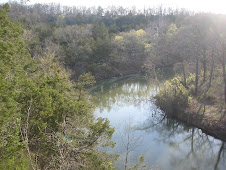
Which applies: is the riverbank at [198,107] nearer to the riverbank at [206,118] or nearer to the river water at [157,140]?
the riverbank at [206,118]

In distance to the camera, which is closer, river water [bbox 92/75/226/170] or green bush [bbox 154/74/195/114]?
river water [bbox 92/75/226/170]

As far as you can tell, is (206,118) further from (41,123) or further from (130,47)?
(130,47)

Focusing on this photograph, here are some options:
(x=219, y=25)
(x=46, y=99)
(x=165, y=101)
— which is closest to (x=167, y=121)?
(x=165, y=101)

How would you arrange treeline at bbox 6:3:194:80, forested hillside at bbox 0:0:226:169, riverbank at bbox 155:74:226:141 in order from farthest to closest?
1. treeline at bbox 6:3:194:80
2. riverbank at bbox 155:74:226:141
3. forested hillside at bbox 0:0:226:169

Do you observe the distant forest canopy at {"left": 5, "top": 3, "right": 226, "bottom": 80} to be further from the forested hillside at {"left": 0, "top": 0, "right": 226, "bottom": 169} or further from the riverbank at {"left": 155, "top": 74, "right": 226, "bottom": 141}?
the riverbank at {"left": 155, "top": 74, "right": 226, "bottom": 141}

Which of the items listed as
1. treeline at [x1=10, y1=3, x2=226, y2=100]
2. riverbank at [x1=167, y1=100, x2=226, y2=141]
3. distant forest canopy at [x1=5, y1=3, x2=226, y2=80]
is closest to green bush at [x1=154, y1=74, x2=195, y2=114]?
riverbank at [x1=167, y1=100, x2=226, y2=141]

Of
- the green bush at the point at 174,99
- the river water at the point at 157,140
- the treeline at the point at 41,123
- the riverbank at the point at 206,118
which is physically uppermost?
the treeline at the point at 41,123

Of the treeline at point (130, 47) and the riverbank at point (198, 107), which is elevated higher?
the treeline at point (130, 47)

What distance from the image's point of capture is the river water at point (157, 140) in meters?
9.91

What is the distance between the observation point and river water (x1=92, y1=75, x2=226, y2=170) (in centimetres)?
991

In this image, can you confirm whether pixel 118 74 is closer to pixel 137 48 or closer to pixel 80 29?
pixel 137 48

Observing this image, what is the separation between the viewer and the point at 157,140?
479 inches

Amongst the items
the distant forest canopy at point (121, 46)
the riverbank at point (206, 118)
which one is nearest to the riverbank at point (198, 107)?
the riverbank at point (206, 118)

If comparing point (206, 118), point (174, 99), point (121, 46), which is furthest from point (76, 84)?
point (121, 46)
